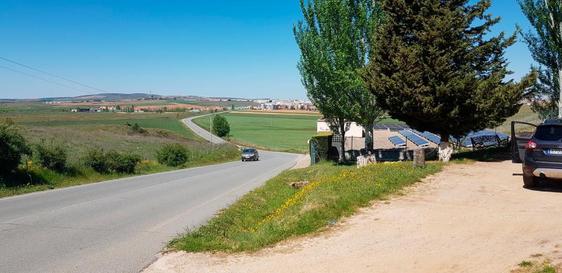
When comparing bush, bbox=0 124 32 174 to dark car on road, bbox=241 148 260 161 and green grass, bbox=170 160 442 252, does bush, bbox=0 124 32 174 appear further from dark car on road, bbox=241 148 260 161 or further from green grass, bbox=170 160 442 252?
dark car on road, bbox=241 148 260 161

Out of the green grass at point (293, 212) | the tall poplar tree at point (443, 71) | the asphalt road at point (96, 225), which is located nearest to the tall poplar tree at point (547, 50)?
the tall poplar tree at point (443, 71)

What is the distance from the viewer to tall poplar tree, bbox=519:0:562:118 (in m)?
20.9

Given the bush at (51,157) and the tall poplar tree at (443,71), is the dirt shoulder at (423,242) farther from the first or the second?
the bush at (51,157)

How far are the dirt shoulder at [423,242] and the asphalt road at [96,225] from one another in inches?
46.9

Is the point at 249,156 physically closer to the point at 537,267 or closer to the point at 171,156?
the point at 171,156

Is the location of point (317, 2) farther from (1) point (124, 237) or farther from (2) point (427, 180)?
(1) point (124, 237)

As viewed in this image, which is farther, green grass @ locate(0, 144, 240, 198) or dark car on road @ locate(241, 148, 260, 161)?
dark car on road @ locate(241, 148, 260, 161)

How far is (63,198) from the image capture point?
16.9 metres

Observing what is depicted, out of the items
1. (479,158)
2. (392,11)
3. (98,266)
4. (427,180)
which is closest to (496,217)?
(427,180)

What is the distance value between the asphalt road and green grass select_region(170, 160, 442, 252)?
2.38 feet

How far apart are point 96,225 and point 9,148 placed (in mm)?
11357

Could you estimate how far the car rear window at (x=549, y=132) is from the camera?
10.7 meters

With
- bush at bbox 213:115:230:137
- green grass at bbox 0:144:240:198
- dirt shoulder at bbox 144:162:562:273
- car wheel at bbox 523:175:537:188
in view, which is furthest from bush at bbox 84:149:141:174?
bush at bbox 213:115:230:137

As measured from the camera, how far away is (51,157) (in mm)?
24000
